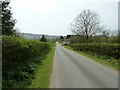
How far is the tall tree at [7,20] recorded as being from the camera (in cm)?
3792

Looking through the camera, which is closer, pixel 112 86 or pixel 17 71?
pixel 112 86

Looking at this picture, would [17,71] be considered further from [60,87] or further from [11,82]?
[60,87]

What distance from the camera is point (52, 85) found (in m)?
10.2

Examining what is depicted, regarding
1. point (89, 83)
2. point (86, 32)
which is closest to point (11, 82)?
point (89, 83)

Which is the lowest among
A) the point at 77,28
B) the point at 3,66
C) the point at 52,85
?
the point at 52,85

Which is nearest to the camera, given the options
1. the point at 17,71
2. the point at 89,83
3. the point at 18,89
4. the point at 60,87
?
the point at 18,89

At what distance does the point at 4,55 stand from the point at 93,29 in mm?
53671

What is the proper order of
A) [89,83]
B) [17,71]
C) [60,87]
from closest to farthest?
[60,87] → [89,83] → [17,71]

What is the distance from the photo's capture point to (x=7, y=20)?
4003cm

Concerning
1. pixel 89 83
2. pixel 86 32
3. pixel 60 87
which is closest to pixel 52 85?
pixel 60 87

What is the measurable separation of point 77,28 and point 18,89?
56079 mm

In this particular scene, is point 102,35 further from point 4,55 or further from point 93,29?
point 4,55

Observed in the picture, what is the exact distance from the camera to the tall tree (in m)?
37.9

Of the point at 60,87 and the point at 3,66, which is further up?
the point at 3,66
